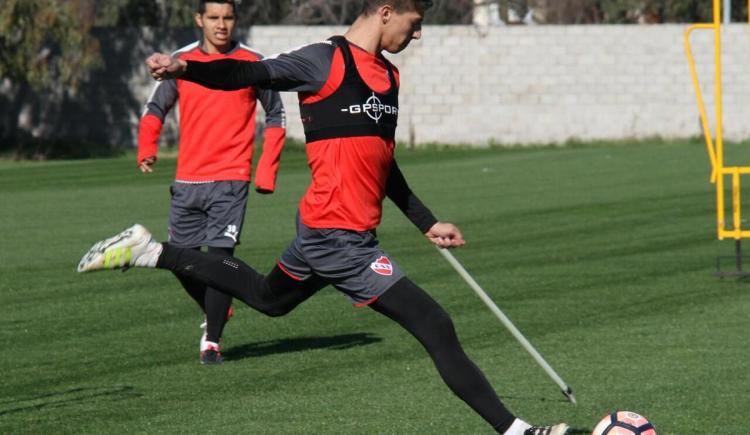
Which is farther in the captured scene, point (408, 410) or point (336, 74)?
point (408, 410)

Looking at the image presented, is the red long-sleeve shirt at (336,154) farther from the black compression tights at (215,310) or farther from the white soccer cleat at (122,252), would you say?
the black compression tights at (215,310)

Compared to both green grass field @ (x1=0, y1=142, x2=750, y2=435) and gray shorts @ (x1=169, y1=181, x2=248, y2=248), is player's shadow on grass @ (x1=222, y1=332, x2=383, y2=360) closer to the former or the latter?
green grass field @ (x1=0, y1=142, x2=750, y2=435)

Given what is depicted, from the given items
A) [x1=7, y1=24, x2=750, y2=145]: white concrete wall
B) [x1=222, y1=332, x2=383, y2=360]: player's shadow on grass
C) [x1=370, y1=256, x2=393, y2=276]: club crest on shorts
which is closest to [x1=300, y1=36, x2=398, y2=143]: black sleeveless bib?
[x1=370, y1=256, x2=393, y2=276]: club crest on shorts

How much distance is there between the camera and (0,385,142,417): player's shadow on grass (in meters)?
8.61

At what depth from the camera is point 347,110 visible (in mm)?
7039

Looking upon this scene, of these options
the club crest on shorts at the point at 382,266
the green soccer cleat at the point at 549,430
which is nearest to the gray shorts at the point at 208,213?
the club crest on shorts at the point at 382,266

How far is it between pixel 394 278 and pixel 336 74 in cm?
95

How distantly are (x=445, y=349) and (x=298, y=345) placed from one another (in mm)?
3913

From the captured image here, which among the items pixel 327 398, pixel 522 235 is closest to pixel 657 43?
pixel 522 235

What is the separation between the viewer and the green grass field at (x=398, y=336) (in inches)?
329

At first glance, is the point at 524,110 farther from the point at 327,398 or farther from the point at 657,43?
the point at 327,398

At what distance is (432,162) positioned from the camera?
3191 cm

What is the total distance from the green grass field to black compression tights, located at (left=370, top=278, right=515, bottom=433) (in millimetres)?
890

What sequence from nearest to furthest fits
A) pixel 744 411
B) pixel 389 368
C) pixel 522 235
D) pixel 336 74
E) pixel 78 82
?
pixel 336 74 → pixel 744 411 → pixel 389 368 → pixel 522 235 → pixel 78 82
